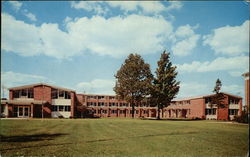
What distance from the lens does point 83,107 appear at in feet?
235

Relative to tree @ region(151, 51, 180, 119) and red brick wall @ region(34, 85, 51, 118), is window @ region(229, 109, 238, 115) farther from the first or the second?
red brick wall @ region(34, 85, 51, 118)

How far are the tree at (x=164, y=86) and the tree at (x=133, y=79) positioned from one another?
206 centimetres

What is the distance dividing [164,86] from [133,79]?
9085 millimetres

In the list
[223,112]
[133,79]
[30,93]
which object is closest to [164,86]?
[133,79]

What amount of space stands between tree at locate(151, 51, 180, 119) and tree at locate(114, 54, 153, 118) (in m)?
2.06

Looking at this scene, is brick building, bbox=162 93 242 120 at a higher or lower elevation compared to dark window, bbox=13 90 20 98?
lower

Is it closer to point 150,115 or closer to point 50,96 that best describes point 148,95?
point 50,96

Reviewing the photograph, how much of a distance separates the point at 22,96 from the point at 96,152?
148ft

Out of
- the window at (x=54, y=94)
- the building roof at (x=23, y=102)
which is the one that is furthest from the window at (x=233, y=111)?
the building roof at (x=23, y=102)

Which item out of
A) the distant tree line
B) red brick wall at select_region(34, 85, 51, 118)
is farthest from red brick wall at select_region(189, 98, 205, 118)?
red brick wall at select_region(34, 85, 51, 118)

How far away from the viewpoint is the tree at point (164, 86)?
159ft

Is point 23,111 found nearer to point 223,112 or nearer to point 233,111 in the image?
point 223,112

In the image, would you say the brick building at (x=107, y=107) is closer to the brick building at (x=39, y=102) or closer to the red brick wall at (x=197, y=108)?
the red brick wall at (x=197, y=108)

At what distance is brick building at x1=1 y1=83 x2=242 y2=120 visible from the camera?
47.3m
